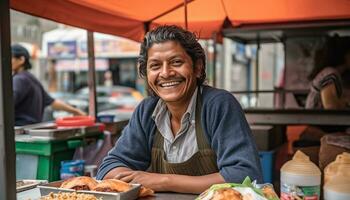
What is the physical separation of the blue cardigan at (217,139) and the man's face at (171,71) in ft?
0.49

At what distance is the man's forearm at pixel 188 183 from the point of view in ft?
6.32

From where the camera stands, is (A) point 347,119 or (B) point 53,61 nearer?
(A) point 347,119

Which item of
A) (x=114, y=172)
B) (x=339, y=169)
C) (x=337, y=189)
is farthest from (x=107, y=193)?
(x=339, y=169)

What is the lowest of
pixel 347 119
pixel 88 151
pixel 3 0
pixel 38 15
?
pixel 88 151

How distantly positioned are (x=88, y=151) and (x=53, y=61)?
1483cm

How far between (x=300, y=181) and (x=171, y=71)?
2.81 ft

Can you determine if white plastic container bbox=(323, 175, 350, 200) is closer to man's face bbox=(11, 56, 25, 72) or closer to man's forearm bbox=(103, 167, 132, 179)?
man's forearm bbox=(103, 167, 132, 179)

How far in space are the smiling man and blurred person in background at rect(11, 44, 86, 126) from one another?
3049mm

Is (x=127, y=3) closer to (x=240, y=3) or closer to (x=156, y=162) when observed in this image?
(x=240, y=3)

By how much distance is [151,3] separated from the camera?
156 inches

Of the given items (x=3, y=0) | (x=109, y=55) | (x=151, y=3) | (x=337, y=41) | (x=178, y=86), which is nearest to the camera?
(x=3, y=0)

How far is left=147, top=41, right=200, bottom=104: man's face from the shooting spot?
212 cm

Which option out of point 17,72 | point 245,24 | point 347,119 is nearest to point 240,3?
point 245,24

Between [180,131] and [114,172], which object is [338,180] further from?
[114,172]
